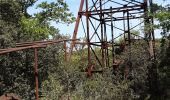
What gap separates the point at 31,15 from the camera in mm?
37062

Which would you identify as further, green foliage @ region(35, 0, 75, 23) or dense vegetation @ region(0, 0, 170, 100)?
green foliage @ region(35, 0, 75, 23)

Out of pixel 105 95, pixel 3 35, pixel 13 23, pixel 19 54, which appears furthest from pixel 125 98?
pixel 13 23

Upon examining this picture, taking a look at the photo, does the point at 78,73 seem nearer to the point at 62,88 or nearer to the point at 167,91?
the point at 62,88

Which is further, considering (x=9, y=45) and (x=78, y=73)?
(x=9, y=45)

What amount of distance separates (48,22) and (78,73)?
17134 millimetres

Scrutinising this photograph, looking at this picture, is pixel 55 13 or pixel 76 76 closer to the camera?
pixel 76 76

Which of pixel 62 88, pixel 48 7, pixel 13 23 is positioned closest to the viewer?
pixel 62 88

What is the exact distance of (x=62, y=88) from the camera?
19.3 meters

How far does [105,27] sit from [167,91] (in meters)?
6.11

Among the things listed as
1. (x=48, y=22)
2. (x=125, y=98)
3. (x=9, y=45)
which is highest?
(x=48, y=22)

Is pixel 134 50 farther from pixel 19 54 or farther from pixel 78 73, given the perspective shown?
pixel 19 54

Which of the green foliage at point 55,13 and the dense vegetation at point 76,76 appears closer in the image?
the dense vegetation at point 76,76

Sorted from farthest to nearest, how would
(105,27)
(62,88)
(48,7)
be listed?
(48,7) < (105,27) < (62,88)

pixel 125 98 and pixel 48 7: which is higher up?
pixel 48 7
